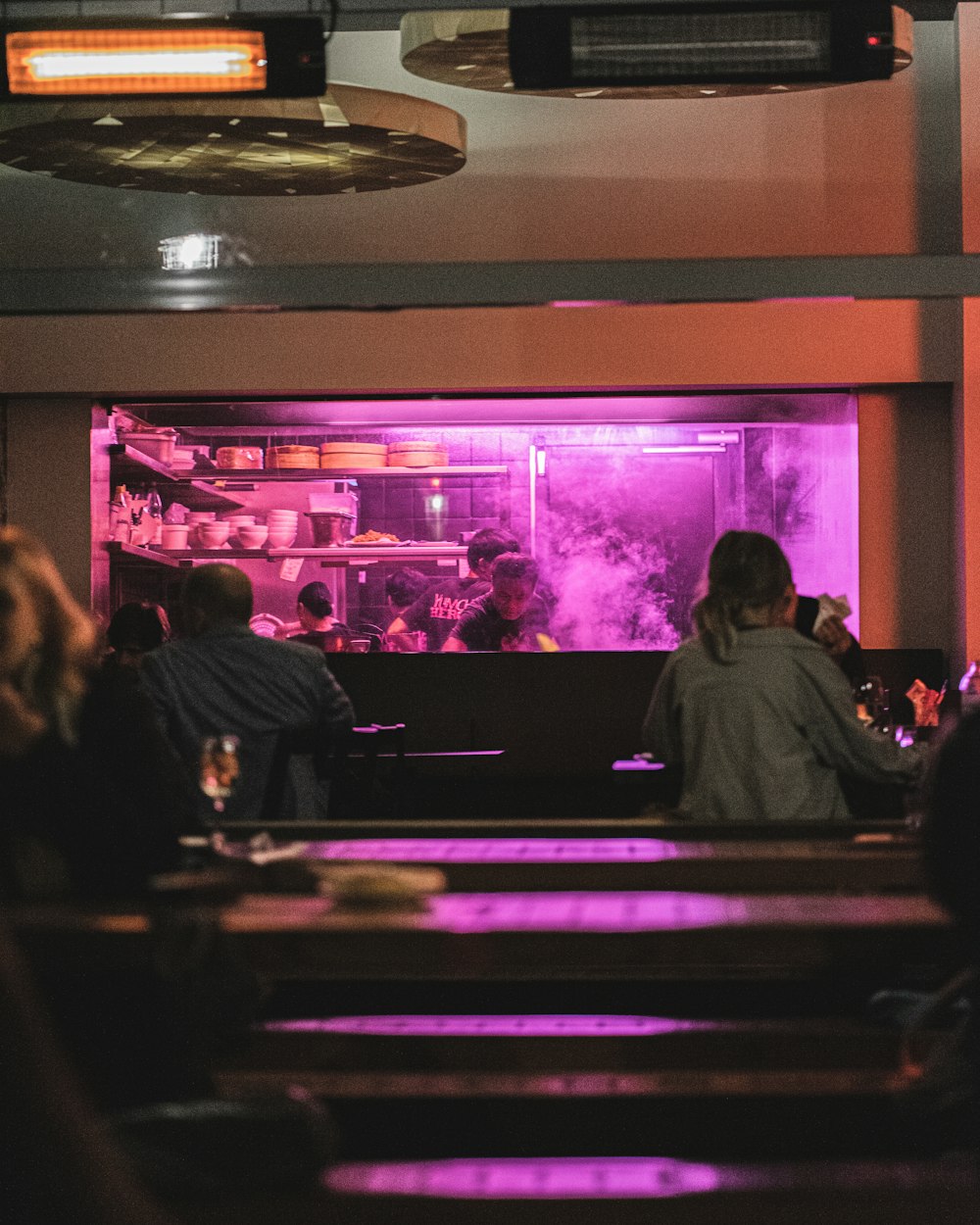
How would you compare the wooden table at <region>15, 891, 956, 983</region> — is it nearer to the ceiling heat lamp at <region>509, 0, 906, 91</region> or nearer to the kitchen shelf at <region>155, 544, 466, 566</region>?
the ceiling heat lamp at <region>509, 0, 906, 91</region>

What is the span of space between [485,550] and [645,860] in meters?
4.61

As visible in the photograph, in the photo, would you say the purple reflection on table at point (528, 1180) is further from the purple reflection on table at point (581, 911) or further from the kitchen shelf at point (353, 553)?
the kitchen shelf at point (353, 553)

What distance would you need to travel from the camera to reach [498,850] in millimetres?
2947

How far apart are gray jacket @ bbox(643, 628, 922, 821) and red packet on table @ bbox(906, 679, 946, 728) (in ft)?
9.94

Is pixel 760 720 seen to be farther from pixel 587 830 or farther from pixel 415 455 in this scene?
pixel 415 455

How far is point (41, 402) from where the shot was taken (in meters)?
7.36

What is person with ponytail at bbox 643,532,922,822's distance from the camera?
11.1 ft

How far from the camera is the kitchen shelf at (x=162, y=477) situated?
7406 millimetres

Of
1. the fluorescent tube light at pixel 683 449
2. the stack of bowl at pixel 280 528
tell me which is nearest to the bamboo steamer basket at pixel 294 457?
the stack of bowl at pixel 280 528

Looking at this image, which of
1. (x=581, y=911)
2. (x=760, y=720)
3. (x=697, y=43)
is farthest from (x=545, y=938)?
(x=697, y=43)

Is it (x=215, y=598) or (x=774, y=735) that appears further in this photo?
(x=215, y=598)

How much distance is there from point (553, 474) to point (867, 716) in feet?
10.3

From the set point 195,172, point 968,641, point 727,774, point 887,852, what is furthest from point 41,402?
point 887,852

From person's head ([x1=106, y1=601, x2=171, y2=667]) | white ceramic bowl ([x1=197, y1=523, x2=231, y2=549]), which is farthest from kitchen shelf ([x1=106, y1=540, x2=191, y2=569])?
person's head ([x1=106, y1=601, x2=171, y2=667])
